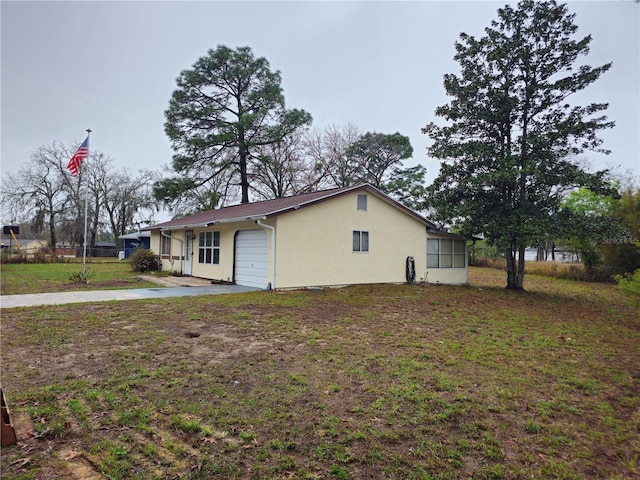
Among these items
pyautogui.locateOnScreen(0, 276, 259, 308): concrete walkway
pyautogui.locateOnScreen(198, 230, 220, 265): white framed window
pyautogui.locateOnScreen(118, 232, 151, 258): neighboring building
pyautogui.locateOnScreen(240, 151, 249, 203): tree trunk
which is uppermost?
pyautogui.locateOnScreen(240, 151, 249, 203): tree trunk

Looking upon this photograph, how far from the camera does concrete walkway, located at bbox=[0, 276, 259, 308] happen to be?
8.80 metres

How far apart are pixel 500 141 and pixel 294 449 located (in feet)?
47.8

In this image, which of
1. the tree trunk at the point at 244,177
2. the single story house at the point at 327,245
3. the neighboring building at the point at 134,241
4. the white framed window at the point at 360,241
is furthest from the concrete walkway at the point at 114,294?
the neighboring building at the point at 134,241

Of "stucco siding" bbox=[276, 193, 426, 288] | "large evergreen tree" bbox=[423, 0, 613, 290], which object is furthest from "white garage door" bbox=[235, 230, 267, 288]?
"large evergreen tree" bbox=[423, 0, 613, 290]

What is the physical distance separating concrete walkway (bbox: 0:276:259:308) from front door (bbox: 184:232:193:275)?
377 cm

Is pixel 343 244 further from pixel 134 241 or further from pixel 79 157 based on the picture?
pixel 134 241

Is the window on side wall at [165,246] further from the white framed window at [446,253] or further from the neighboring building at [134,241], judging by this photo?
the neighboring building at [134,241]

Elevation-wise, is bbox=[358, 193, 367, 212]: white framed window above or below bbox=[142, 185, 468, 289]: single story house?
above

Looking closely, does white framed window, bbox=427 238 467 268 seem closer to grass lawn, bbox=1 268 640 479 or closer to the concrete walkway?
the concrete walkway

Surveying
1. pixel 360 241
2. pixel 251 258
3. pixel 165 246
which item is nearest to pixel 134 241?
pixel 165 246

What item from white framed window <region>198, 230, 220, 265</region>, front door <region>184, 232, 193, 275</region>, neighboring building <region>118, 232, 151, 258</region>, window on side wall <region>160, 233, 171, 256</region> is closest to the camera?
white framed window <region>198, 230, 220, 265</region>

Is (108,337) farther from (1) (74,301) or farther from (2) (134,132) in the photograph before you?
(2) (134,132)

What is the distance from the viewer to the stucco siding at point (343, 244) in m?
11.9

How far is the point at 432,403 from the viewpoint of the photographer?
3.58 m
